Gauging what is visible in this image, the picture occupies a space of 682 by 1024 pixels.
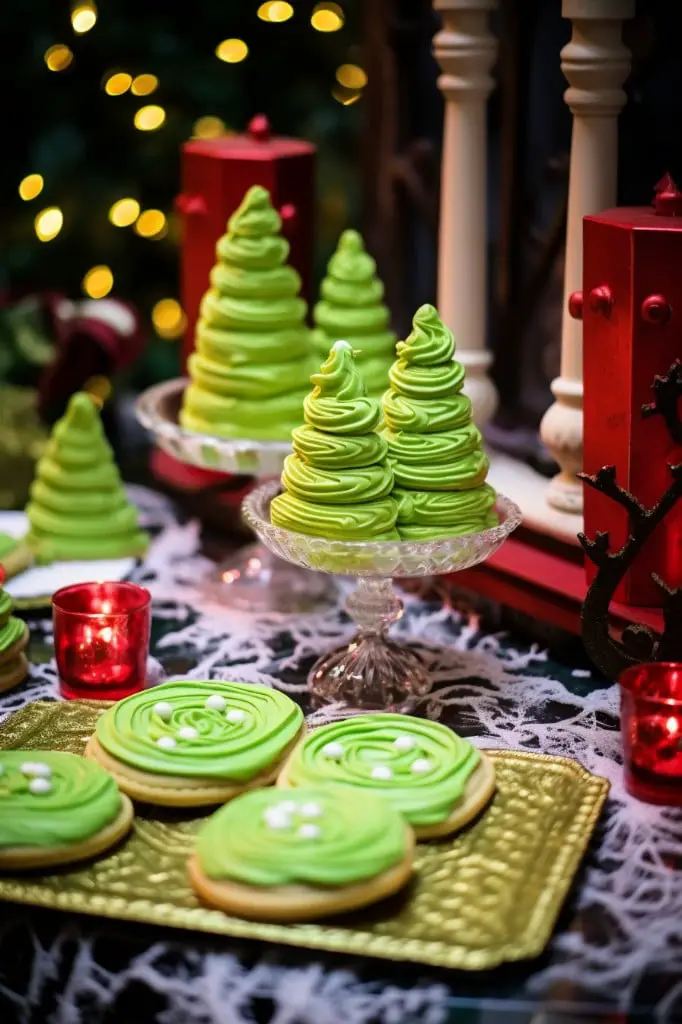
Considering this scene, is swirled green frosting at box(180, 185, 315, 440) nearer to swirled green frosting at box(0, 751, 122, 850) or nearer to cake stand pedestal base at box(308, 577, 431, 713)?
cake stand pedestal base at box(308, 577, 431, 713)

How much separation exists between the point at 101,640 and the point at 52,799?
1.06 feet

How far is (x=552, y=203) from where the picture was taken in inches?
77.5

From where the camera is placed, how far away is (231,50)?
8.40 ft

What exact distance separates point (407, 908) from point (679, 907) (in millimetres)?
222

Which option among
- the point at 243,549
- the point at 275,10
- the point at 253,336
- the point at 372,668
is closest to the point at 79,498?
the point at 243,549

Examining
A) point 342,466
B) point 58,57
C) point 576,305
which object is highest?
point 58,57

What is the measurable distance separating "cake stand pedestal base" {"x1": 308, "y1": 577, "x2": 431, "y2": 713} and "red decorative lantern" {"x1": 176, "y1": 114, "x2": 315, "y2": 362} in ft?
2.07

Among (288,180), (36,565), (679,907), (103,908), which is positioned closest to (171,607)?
(36,565)

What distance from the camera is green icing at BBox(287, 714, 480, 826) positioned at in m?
1.27

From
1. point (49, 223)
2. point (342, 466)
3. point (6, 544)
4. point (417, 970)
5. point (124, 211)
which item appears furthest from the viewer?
point (124, 211)

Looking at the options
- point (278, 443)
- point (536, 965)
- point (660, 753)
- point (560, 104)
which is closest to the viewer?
point (536, 965)

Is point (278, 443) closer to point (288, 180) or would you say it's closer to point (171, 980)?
point (288, 180)

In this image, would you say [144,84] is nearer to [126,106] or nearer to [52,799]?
[126,106]

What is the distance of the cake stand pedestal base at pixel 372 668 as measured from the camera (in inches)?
62.6
